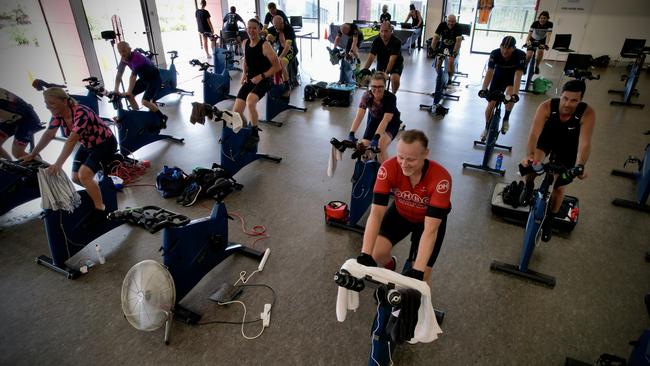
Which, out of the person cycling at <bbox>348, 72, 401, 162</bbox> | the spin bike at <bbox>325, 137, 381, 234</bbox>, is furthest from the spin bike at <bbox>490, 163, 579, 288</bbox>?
the person cycling at <bbox>348, 72, 401, 162</bbox>

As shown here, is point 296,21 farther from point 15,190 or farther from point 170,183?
point 15,190

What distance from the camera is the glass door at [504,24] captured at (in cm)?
1116

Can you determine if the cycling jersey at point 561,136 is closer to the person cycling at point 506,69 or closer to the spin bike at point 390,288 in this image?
the person cycling at point 506,69

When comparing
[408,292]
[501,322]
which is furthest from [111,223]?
[501,322]

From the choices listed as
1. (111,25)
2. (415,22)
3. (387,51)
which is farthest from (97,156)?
(415,22)

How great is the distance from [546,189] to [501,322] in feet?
3.25

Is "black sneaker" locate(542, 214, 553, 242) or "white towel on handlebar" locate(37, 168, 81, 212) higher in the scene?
"white towel on handlebar" locate(37, 168, 81, 212)

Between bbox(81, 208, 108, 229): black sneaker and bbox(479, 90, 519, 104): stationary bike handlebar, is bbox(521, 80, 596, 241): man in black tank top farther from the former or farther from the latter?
bbox(81, 208, 108, 229): black sneaker

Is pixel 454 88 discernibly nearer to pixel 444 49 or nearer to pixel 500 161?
pixel 444 49

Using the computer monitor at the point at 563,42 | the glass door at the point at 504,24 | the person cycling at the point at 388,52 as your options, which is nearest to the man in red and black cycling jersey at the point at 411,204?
the person cycling at the point at 388,52

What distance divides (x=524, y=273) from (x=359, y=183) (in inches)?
60.0

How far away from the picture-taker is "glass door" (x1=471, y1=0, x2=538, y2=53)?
11156 millimetres

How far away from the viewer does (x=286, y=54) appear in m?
7.40

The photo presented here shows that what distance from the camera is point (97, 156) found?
11.2 ft
